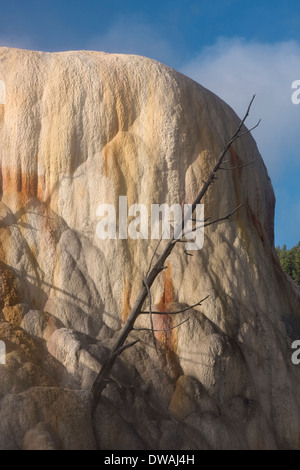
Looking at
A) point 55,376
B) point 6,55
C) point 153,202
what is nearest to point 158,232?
point 153,202

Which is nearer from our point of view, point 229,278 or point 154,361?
point 154,361

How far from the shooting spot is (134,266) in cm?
1345

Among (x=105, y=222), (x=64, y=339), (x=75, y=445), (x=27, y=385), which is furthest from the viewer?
(x=105, y=222)

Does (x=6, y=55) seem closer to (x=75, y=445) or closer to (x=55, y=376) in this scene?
(x=55, y=376)

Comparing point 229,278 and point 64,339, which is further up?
point 229,278

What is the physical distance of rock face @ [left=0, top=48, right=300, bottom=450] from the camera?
1206 cm

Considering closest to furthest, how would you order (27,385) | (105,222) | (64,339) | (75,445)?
(75,445), (27,385), (64,339), (105,222)

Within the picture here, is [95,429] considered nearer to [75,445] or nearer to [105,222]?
[75,445]

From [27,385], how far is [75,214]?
3.41 metres

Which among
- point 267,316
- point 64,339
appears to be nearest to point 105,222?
point 64,339

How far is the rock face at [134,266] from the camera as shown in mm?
12062

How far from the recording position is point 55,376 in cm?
1180
